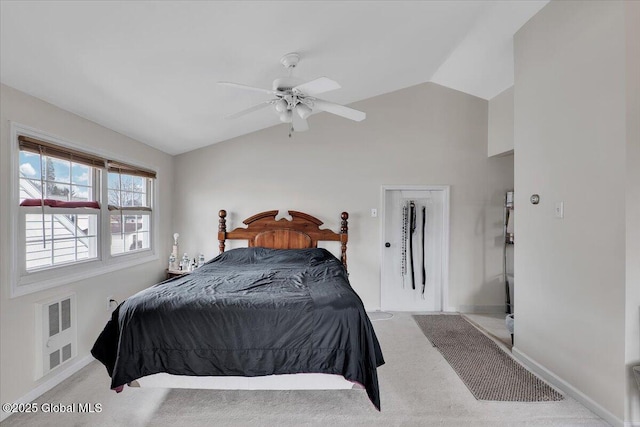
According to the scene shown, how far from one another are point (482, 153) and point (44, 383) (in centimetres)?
512

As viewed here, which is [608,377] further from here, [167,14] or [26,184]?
[26,184]

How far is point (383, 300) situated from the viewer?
4188mm

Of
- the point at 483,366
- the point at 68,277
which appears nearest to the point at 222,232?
the point at 68,277

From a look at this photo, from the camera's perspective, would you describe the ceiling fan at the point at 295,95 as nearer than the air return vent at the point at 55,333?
Yes

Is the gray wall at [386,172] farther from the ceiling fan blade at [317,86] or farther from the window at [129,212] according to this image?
the ceiling fan blade at [317,86]

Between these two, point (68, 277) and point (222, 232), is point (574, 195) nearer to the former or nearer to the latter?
point (222, 232)

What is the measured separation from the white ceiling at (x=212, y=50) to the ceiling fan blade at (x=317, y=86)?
0.42 m

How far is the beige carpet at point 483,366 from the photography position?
88.4 inches

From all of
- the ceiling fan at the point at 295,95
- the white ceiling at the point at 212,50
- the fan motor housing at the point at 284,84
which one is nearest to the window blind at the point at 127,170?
the white ceiling at the point at 212,50

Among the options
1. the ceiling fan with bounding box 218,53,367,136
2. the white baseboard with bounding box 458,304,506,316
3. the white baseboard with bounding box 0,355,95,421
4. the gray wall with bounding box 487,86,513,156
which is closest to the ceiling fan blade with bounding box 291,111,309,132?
the ceiling fan with bounding box 218,53,367,136

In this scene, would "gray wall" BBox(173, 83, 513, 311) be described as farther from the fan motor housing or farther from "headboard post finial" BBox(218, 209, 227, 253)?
the fan motor housing

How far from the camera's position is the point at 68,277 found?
2.52m

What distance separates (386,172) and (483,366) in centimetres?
249

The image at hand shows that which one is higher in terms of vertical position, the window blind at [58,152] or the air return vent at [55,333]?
the window blind at [58,152]
